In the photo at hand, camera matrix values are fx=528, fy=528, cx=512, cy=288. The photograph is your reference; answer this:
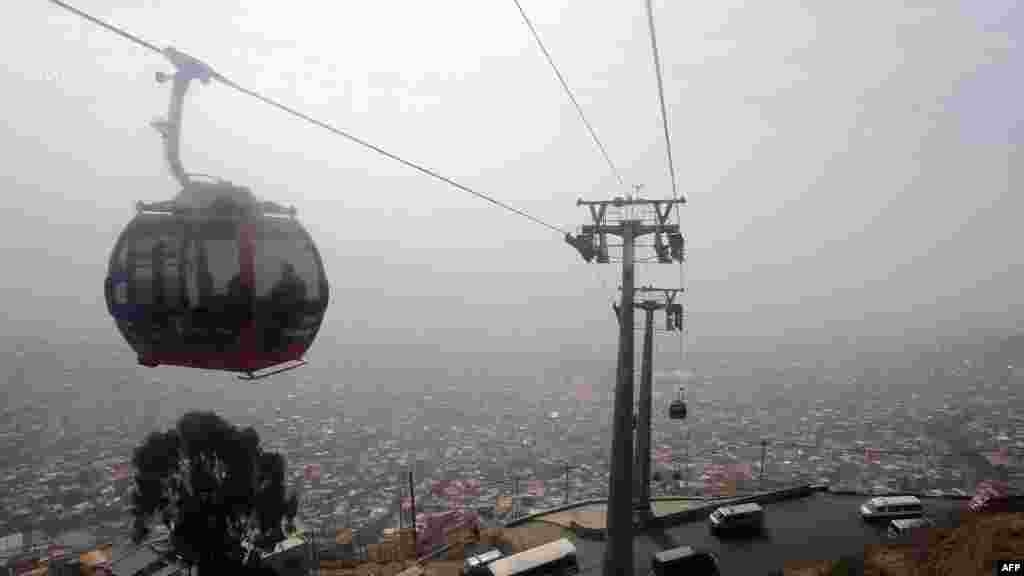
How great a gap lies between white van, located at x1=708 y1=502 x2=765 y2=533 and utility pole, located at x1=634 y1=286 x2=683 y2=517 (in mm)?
2159

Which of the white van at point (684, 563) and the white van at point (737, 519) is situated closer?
the white van at point (684, 563)

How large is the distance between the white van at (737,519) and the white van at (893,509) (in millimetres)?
3805

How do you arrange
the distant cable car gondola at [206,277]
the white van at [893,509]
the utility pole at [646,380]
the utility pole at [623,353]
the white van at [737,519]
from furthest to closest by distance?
the white van at [893,509]
the white van at [737,519]
the utility pole at [646,380]
the utility pole at [623,353]
the distant cable car gondola at [206,277]

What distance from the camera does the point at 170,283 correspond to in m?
5.18

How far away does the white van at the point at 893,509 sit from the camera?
17.4 m

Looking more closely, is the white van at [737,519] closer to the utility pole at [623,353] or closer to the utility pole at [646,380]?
the utility pole at [646,380]

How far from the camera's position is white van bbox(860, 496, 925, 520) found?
1739 centimetres

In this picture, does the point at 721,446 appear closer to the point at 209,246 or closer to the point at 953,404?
the point at 953,404

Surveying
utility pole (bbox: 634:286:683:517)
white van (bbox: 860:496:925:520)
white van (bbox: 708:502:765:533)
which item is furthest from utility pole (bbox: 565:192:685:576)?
white van (bbox: 860:496:925:520)

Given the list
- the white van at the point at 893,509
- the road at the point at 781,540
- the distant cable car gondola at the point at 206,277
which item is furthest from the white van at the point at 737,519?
the distant cable car gondola at the point at 206,277

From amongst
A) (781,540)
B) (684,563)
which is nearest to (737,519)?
(781,540)

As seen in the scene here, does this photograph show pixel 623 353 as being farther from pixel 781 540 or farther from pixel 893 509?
pixel 893 509

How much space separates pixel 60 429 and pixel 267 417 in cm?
2650

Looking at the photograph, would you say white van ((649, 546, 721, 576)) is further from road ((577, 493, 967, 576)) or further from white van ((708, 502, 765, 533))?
white van ((708, 502, 765, 533))
